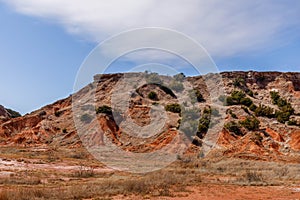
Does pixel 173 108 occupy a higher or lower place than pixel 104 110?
higher

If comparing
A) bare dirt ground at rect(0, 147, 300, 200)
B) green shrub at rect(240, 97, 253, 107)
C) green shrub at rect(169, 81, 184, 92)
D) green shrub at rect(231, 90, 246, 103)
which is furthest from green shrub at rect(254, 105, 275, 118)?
bare dirt ground at rect(0, 147, 300, 200)

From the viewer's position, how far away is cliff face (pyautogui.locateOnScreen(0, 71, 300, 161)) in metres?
42.9

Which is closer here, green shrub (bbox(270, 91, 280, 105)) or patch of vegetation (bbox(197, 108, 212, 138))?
patch of vegetation (bbox(197, 108, 212, 138))

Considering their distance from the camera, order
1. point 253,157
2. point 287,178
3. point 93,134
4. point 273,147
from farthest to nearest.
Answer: point 93,134, point 273,147, point 253,157, point 287,178

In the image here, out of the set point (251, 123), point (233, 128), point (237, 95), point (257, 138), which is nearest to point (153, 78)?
point (237, 95)

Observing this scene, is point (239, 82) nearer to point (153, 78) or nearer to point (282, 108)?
point (282, 108)

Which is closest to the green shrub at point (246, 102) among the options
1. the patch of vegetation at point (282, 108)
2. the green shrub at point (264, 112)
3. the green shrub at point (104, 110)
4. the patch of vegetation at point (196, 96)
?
the green shrub at point (264, 112)

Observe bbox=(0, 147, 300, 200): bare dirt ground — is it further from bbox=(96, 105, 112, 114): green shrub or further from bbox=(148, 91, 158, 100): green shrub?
bbox=(148, 91, 158, 100): green shrub

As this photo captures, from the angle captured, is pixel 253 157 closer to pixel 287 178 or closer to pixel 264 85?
pixel 287 178

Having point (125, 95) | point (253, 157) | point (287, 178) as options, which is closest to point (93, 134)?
point (125, 95)

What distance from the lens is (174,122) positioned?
47812mm

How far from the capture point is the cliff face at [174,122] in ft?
141

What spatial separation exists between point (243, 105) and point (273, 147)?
49.9ft

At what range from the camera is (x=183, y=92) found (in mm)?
64312
